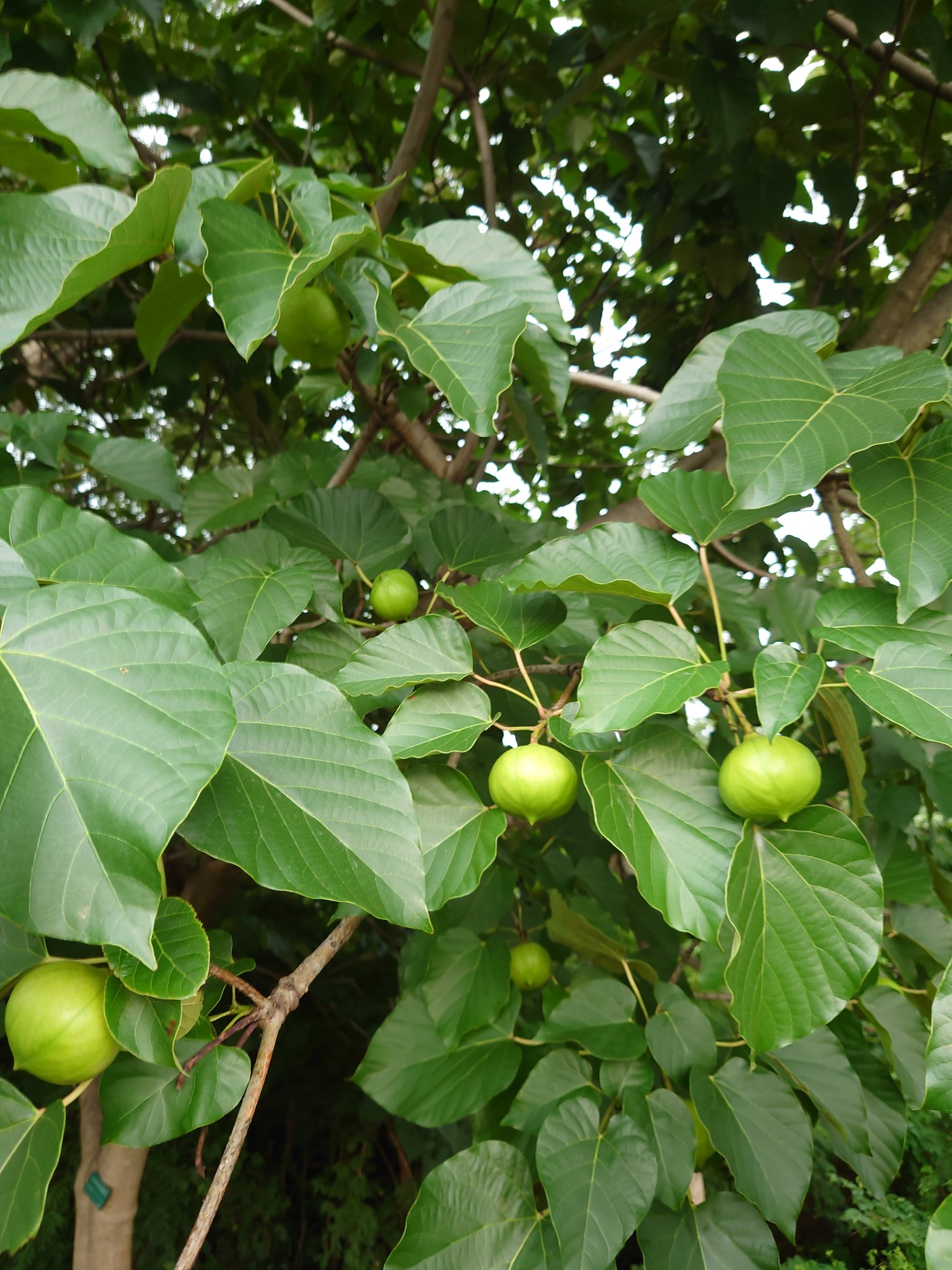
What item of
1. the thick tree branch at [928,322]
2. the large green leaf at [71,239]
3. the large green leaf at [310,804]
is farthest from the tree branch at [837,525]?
the large green leaf at [71,239]

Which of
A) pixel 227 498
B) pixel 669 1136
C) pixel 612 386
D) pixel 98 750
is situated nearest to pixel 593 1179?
pixel 669 1136

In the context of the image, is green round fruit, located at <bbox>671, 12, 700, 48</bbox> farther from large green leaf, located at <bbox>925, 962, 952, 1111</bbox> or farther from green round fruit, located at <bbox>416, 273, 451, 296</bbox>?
large green leaf, located at <bbox>925, 962, 952, 1111</bbox>

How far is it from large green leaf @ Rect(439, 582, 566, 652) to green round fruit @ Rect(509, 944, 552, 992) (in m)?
0.54

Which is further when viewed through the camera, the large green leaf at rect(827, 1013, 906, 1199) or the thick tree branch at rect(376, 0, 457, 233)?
the thick tree branch at rect(376, 0, 457, 233)

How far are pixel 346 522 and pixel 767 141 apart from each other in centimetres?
155

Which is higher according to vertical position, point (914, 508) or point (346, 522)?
point (914, 508)

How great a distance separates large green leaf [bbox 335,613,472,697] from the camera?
70 centimetres

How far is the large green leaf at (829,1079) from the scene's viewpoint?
86 centimetres

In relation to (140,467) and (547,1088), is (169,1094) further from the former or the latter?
(140,467)

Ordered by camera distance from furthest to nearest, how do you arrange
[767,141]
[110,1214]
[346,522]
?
1. [767,141]
2. [110,1214]
3. [346,522]

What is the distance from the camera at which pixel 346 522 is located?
3.29 feet

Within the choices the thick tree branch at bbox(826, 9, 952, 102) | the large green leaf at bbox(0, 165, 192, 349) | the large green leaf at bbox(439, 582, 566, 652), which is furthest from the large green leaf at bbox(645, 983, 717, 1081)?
the thick tree branch at bbox(826, 9, 952, 102)

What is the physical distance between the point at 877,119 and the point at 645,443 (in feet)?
6.14

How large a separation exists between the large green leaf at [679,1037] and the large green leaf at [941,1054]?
14.1 inches
